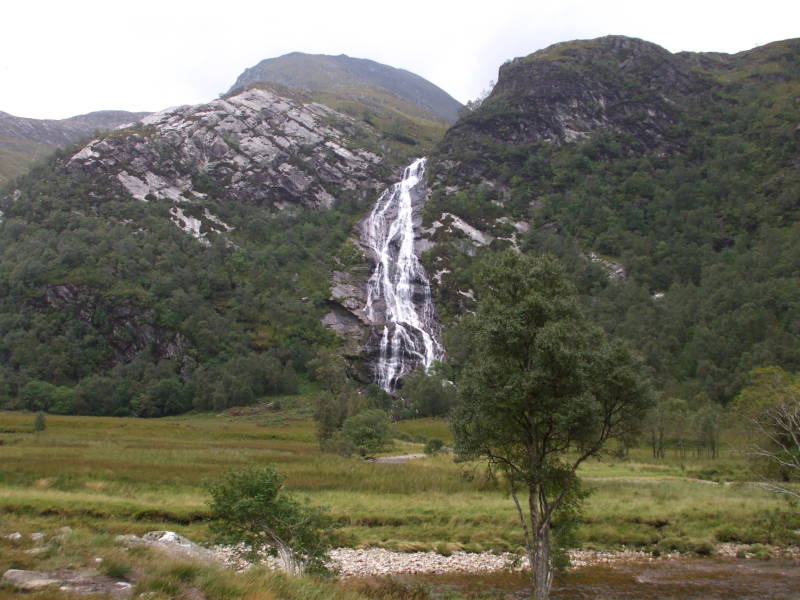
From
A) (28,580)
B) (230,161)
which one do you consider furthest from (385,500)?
(230,161)

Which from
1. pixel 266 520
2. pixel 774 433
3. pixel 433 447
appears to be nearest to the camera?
pixel 266 520

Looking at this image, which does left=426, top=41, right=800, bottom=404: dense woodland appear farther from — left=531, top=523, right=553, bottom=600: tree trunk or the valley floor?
left=531, top=523, right=553, bottom=600: tree trunk

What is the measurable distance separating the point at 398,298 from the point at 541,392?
10767 centimetres

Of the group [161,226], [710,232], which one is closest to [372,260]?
[161,226]

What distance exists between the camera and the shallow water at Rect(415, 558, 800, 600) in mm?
17641

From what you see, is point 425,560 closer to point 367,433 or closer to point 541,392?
point 541,392

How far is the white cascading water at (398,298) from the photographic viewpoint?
4240 inches

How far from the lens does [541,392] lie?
15727 millimetres

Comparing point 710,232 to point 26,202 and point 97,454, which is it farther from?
point 26,202

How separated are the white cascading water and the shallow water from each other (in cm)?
8365

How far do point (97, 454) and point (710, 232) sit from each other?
143 meters

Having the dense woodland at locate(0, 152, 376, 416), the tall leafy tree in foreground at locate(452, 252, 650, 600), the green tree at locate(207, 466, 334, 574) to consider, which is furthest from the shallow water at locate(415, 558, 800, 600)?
the dense woodland at locate(0, 152, 376, 416)

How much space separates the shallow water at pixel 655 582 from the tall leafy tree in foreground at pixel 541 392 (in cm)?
242

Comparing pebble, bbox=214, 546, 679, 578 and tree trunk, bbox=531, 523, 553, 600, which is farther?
pebble, bbox=214, 546, 679, 578
